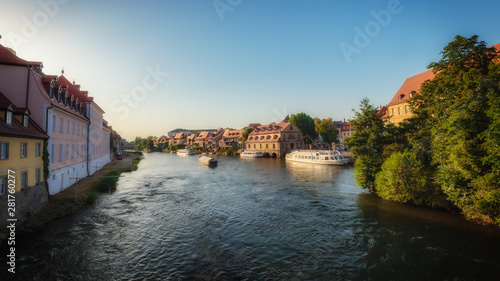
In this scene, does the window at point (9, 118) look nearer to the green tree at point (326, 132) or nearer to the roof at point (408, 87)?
the roof at point (408, 87)

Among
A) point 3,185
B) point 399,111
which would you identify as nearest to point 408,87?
point 399,111

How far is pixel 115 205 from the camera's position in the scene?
67.5 ft

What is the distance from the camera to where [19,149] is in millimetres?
14438

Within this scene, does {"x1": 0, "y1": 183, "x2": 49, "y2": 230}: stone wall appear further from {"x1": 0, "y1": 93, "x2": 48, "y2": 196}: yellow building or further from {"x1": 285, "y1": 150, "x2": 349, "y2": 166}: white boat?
{"x1": 285, "y1": 150, "x2": 349, "y2": 166}: white boat

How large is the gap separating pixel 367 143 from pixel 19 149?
1083 inches

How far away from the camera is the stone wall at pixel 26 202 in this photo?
12.4m

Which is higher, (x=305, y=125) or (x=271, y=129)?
(x=305, y=125)

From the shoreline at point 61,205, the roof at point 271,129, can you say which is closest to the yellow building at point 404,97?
the roof at point 271,129

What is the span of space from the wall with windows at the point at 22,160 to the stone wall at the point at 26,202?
0.36 metres

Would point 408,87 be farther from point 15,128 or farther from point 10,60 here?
point 10,60

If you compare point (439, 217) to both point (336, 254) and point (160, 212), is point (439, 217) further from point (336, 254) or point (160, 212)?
point (160, 212)

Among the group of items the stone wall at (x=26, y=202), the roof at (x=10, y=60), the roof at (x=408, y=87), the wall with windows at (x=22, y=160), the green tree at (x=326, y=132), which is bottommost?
the stone wall at (x=26, y=202)

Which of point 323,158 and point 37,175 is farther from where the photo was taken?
point 323,158

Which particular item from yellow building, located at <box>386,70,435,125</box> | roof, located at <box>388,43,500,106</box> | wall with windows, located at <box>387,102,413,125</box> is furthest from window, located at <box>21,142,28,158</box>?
wall with windows, located at <box>387,102,413,125</box>
